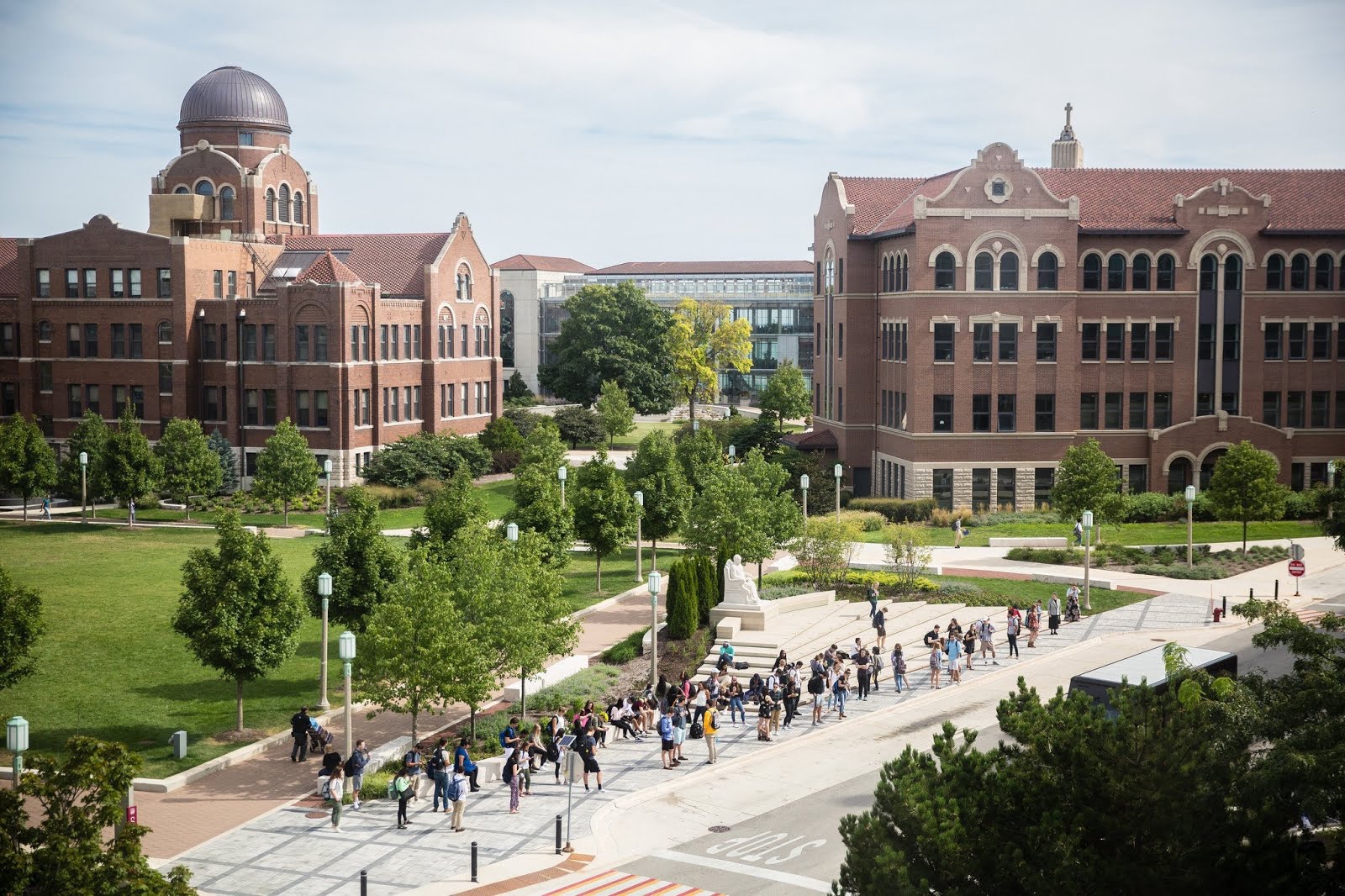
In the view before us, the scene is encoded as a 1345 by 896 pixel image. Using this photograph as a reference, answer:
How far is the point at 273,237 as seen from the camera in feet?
281

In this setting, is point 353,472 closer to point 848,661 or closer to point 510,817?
point 848,661

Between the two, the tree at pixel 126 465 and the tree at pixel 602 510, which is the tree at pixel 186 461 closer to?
the tree at pixel 126 465

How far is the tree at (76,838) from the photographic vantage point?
15906 millimetres

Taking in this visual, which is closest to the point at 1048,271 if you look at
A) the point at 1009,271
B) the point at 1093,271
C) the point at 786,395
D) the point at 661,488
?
the point at 1009,271

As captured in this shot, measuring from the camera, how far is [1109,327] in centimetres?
6812

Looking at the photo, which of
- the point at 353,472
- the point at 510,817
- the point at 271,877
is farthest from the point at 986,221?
the point at 271,877

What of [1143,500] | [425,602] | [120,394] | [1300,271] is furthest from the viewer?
[120,394]

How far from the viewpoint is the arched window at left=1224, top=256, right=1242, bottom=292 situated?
6831 cm

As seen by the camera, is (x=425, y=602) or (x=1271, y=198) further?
(x=1271, y=198)

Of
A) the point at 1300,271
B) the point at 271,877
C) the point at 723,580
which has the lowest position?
the point at 271,877

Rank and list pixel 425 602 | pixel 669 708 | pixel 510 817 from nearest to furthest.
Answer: pixel 510 817, pixel 425 602, pixel 669 708

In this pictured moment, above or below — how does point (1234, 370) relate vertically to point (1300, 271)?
below

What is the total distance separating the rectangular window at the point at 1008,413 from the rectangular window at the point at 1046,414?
1.05m

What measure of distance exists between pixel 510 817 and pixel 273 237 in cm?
6458
